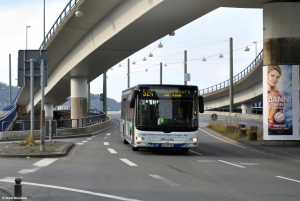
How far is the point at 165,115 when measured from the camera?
66.6 ft

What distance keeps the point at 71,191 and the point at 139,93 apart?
1048 centimetres

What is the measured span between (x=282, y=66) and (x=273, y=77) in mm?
715

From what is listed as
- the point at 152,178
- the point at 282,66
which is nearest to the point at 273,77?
the point at 282,66

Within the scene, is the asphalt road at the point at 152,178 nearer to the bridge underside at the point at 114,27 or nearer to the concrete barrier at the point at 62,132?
the bridge underside at the point at 114,27

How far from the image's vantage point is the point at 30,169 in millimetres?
14391

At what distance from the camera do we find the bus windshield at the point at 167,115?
20.2 meters

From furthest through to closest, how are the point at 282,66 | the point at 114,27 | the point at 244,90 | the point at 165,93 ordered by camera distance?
the point at 244,90 → the point at 114,27 → the point at 282,66 → the point at 165,93

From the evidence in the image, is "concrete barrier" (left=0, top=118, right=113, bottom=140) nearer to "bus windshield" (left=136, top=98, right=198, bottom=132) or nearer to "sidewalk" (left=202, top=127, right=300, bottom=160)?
"sidewalk" (left=202, top=127, right=300, bottom=160)

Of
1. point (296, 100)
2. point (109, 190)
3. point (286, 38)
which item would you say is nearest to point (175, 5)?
point (286, 38)

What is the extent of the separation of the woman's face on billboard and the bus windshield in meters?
6.73

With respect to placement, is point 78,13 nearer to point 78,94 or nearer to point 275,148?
point 275,148

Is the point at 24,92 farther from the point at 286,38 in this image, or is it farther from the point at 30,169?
the point at 30,169

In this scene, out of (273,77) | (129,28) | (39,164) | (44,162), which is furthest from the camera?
(129,28)

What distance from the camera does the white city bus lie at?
2009cm
